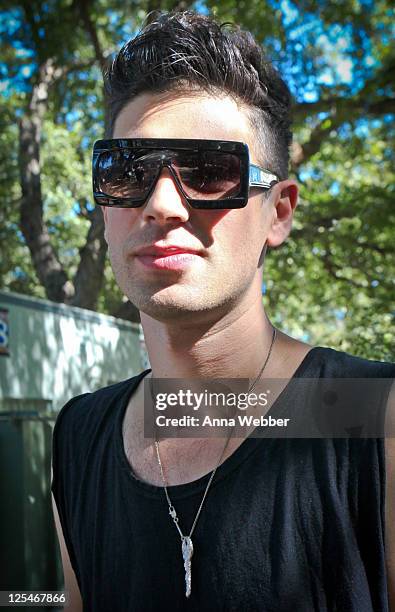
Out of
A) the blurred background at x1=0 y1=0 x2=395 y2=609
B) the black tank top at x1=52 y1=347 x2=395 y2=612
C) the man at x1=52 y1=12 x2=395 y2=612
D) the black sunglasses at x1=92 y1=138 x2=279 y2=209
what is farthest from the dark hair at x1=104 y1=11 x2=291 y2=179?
the blurred background at x1=0 y1=0 x2=395 y2=609

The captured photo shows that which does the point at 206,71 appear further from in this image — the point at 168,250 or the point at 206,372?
the point at 206,372

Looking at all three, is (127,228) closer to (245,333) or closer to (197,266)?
(197,266)

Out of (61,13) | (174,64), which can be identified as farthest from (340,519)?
(61,13)

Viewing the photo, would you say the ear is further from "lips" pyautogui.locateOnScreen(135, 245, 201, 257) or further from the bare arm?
the bare arm

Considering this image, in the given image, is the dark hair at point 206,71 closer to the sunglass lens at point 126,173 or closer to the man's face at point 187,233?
the man's face at point 187,233

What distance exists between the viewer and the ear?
177 cm

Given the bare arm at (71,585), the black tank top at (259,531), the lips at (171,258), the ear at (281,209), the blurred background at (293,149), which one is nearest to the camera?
the black tank top at (259,531)

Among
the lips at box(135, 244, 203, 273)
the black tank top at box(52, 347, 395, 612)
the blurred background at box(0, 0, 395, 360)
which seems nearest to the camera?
the black tank top at box(52, 347, 395, 612)

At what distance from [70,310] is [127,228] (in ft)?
25.2

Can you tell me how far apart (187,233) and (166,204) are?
0.09 metres

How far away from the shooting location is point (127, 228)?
1655mm

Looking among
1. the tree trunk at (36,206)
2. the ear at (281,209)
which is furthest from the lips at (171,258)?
the tree trunk at (36,206)

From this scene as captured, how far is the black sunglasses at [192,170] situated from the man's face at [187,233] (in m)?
0.02

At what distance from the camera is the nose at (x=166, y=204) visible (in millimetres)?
1577
